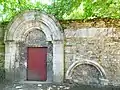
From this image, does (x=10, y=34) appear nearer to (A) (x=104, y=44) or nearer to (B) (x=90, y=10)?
(A) (x=104, y=44)

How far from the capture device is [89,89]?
9.15 m

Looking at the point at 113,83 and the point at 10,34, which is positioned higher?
the point at 10,34

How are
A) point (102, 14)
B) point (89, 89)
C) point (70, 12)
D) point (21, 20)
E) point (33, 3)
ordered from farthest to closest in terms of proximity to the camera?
1. point (33, 3)
2. point (70, 12)
3. point (102, 14)
4. point (21, 20)
5. point (89, 89)

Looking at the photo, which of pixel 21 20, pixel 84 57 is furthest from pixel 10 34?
pixel 84 57

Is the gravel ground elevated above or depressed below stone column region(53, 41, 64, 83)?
below

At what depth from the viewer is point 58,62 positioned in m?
10.0

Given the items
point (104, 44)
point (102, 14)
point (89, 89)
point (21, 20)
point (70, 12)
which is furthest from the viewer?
point (70, 12)

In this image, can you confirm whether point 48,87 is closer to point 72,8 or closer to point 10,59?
point 10,59

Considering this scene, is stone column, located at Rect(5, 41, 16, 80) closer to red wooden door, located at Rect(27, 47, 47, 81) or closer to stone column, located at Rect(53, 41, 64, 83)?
red wooden door, located at Rect(27, 47, 47, 81)

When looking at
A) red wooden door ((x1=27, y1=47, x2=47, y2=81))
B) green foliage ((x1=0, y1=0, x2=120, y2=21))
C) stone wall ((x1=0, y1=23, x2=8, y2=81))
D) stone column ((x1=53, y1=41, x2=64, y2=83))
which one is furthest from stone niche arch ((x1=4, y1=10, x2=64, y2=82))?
green foliage ((x1=0, y1=0, x2=120, y2=21))

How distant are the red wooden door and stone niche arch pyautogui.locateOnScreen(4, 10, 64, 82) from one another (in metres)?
0.52

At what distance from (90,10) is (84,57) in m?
5.16

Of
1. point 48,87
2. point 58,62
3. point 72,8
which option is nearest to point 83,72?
point 58,62

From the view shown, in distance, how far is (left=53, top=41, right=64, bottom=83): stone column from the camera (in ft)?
32.8
